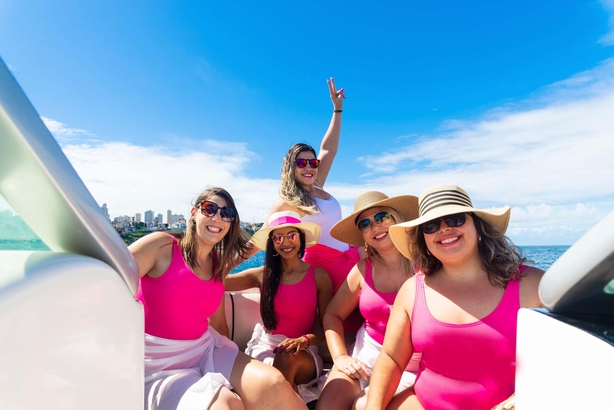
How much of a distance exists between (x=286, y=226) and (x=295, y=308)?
63 centimetres

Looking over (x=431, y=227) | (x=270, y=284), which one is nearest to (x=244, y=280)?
(x=270, y=284)

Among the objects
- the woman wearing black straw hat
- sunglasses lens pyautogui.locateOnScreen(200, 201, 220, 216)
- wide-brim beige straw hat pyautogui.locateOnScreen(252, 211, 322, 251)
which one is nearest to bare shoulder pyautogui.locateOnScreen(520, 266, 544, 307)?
the woman wearing black straw hat

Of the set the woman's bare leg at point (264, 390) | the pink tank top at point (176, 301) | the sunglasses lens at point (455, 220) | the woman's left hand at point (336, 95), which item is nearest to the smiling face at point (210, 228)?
the pink tank top at point (176, 301)

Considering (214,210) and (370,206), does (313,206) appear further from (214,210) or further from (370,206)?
(214,210)

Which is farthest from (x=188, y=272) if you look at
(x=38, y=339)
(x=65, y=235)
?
(x=38, y=339)

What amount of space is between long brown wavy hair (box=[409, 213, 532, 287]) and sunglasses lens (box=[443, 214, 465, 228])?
0.29 feet

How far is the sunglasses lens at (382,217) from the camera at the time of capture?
2740mm

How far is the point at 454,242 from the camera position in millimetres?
1830

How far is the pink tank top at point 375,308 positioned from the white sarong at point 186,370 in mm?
885

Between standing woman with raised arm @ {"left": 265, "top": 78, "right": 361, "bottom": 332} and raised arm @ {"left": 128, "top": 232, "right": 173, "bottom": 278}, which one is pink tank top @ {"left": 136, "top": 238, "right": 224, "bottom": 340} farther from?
standing woman with raised arm @ {"left": 265, "top": 78, "right": 361, "bottom": 332}

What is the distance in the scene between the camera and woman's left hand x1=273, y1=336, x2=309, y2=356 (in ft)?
8.98

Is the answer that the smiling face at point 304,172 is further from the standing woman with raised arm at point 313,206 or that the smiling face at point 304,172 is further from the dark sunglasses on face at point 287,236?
the dark sunglasses on face at point 287,236

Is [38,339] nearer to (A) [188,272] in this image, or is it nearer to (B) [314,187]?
(A) [188,272]

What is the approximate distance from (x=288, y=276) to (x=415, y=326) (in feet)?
4.79
